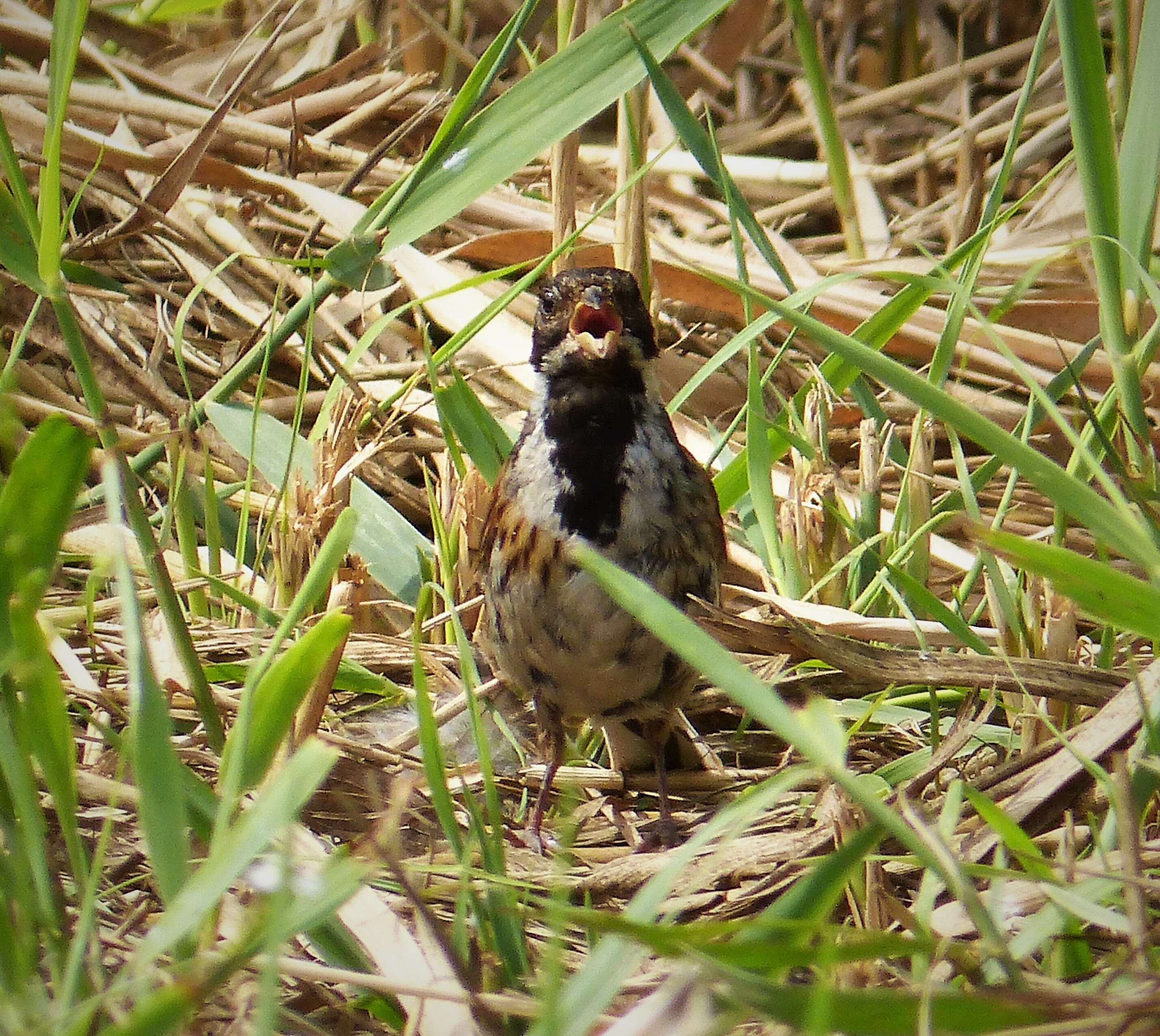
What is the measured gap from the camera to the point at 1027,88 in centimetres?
200

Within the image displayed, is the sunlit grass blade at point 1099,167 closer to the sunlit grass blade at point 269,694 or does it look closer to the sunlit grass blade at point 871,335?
the sunlit grass blade at point 871,335

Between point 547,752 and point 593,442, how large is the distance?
65cm

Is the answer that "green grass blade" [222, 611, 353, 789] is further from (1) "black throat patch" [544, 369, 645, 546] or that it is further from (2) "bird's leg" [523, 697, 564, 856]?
(2) "bird's leg" [523, 697, 564, 856]

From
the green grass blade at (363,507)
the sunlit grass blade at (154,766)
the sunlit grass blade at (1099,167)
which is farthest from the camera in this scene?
the green grass blade at (363,507)

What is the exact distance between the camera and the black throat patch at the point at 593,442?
2.32 m

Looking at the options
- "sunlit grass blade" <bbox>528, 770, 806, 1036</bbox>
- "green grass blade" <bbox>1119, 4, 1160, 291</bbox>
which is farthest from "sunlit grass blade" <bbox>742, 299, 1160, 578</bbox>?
"green grass blade" <bbox>1119, 4, 1160, 291</bbox>

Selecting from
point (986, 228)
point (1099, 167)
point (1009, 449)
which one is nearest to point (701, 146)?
point (986, 228)

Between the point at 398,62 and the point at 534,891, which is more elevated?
the point at 398,62

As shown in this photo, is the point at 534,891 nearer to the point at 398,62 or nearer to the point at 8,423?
the point at 8,423

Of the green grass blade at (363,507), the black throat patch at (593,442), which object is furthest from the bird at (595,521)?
the green grass blade at (363,507)

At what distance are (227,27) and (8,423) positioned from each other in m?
3.91

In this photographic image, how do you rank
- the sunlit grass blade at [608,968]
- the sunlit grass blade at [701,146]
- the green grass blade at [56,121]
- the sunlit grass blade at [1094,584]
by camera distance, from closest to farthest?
the sunlit grass blade at [608,968] → the sunlit grass blade at [1094,584] → the green grass blade at [56,121] → the sunlit grass blade at [701,146]

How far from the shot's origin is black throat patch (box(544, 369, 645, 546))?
7.62 ft

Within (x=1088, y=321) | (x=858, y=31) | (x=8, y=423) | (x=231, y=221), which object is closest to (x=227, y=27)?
(x=231, y=221)
